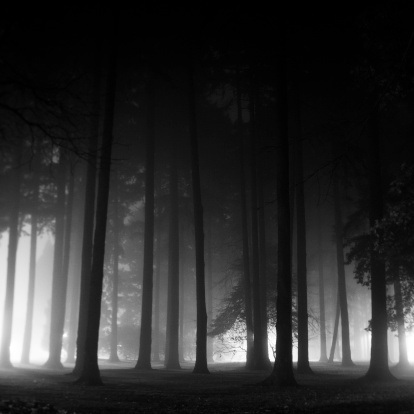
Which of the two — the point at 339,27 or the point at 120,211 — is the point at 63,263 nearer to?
the point at 120,211

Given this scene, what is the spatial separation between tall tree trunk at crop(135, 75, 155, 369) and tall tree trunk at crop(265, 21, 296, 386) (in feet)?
30.9

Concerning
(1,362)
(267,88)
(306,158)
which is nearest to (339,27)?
(267,88)

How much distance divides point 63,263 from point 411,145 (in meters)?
20.7

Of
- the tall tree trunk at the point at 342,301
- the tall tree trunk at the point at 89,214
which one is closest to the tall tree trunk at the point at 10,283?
the tall tree trunk at the point at 89,214

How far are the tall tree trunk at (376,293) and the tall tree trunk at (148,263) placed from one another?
1049 cm

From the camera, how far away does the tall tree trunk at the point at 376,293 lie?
1619 cm

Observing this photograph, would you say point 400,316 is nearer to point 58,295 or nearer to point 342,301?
point 342,301

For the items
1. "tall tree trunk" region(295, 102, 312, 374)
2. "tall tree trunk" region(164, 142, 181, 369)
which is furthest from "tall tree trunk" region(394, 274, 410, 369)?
"tall tree trunk" region(164, 142, 181, 369)

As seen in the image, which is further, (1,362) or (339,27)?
(1,362)

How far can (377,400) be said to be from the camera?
9594 millimetres

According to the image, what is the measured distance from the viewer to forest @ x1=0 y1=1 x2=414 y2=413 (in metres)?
10.8

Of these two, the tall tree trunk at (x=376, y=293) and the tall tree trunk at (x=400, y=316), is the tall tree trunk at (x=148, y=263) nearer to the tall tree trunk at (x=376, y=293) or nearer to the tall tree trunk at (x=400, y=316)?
the tall tree trunk at (x=376, y=293)

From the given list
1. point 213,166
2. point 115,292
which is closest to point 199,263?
point 213,166

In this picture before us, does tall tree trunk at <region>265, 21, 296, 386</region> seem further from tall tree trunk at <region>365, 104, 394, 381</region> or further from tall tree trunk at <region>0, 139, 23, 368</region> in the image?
tall tree trunk at <region>0, 139, 23, 368</region>
